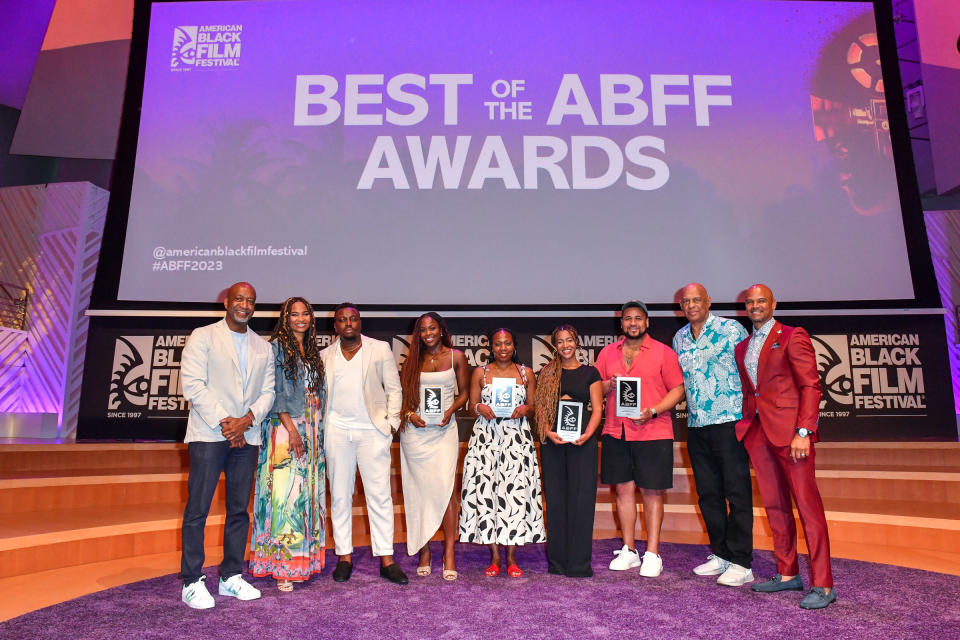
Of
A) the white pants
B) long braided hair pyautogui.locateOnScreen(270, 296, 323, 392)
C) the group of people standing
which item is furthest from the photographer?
the white pants

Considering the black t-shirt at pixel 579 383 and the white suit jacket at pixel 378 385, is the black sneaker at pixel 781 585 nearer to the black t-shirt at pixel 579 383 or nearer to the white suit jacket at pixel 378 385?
the black t-shirt at pixel 579 383

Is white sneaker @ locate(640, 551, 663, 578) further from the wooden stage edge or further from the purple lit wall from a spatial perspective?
the purple lit wall

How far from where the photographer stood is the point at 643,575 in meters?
3.29

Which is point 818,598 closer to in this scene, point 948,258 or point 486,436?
point 486,436

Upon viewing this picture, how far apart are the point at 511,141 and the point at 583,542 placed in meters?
3.67

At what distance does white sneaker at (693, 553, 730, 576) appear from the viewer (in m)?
3.31

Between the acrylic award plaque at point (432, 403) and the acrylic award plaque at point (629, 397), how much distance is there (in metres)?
0.99

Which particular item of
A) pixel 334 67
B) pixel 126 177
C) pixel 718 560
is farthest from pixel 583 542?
pixel 126 177

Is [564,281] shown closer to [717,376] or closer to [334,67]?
[717,376]

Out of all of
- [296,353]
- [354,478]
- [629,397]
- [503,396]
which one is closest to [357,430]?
[354,478]

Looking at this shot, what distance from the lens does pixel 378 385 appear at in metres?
3.44

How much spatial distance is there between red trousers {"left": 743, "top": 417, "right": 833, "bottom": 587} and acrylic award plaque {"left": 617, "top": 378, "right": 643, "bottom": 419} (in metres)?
0.57

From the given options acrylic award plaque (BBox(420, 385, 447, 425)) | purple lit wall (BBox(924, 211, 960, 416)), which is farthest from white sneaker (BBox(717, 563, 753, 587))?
purple lit wall (BBox(924, 211, 960, 416))

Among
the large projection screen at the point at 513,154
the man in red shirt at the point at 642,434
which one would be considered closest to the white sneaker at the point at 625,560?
the man in red shirt at the point at 642,434
